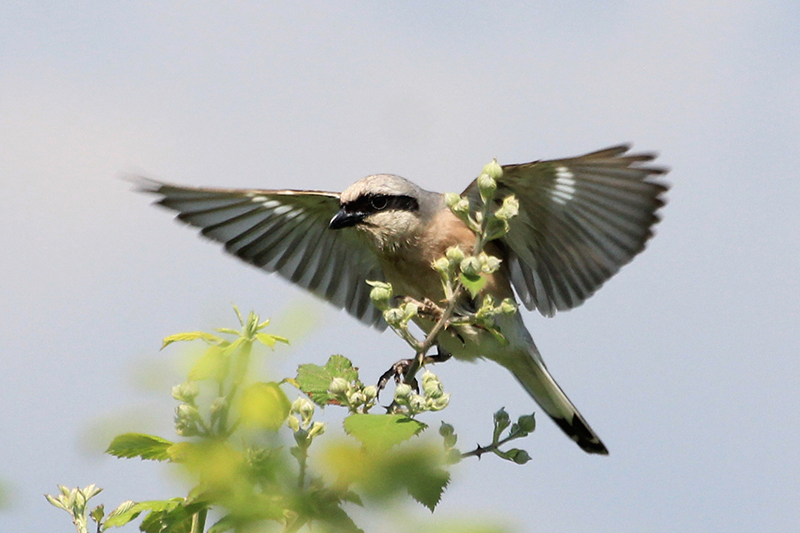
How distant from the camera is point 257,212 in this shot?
6211 mm

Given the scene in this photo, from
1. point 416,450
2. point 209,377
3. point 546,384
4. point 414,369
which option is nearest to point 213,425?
point 209,377

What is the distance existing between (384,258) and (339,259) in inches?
34.7

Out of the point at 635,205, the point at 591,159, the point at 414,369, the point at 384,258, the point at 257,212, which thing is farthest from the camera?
the point at 257,212

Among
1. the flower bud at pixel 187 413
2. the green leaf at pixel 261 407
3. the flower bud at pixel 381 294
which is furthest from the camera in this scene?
the flower bud at pixel 381 294

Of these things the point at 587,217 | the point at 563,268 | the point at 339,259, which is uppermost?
the point at 587,217

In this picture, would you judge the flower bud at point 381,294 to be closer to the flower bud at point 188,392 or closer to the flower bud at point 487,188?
the flower bud at point 487,188

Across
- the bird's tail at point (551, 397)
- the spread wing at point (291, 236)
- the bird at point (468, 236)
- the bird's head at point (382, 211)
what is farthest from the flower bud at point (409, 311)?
the bird's tail at point (551, 397)

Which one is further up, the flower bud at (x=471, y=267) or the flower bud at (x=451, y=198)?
the flower bud at (x=451, y=198)

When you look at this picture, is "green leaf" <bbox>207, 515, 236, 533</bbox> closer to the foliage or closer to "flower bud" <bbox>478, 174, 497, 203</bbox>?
the foliage

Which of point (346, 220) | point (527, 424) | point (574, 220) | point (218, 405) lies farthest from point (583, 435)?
point (218, 405)

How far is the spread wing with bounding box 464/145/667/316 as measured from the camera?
16.4 ft

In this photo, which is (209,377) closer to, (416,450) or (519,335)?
(416,450)

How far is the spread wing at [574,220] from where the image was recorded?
197 inches

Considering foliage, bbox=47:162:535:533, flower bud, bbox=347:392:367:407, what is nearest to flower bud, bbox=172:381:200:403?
foliage, bbox=47:162:535:533
